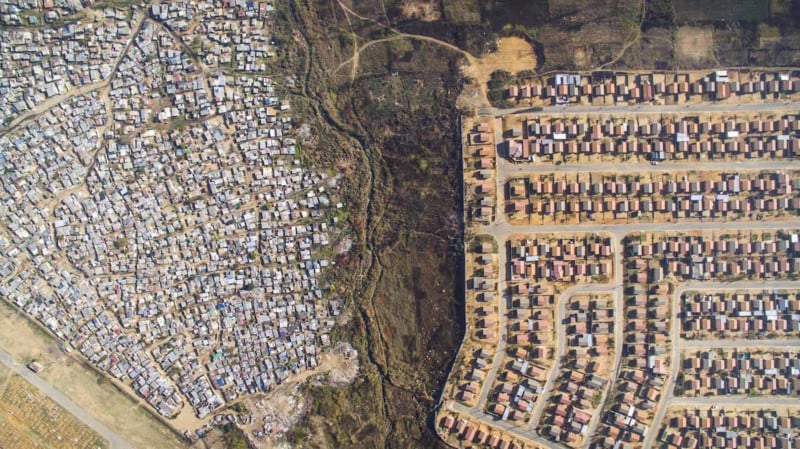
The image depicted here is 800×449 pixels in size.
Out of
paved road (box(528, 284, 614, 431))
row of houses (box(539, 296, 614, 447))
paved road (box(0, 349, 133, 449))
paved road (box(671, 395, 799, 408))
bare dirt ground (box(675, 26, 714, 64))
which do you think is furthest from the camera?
bare dirt ground (box(675, 26, 714, 64))

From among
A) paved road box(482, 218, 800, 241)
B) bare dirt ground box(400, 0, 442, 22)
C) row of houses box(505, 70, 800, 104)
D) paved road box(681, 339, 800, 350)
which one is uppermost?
bare dirt ground box(400, 0, 442, 22)

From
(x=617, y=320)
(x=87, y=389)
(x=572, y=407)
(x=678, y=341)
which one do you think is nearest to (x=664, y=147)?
(x=617, y=320)

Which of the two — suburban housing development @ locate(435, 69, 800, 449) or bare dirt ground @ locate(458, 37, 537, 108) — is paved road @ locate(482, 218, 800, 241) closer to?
suburban housing development @ locate(435, 69, 800, 449)

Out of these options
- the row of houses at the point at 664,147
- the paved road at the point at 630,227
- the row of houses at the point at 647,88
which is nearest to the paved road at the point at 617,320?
the paved road at the point at 630,227

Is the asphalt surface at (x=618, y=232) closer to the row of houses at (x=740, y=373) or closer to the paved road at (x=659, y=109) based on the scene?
the paved road at (x=659, y=109)

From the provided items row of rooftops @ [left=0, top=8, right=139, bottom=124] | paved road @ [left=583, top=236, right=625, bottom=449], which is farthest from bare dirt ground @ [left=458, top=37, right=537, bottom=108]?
row of rooftops @ [left=0, top=8, right=139, bottom=124]

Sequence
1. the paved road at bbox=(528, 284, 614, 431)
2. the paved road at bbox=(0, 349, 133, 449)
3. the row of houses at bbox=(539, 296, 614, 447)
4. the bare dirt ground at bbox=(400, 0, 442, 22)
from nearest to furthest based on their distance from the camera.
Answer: the paved road at bbox=(0, 349, 133, 449) < the row of houses at bbox=(539, 296, 614, 447) < the paved road at bbox=(528, 284, 614, 431) < the bare dirt ground at bbox=(400, 0, 442, 22)

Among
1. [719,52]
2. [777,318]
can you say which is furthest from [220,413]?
[719,52]
